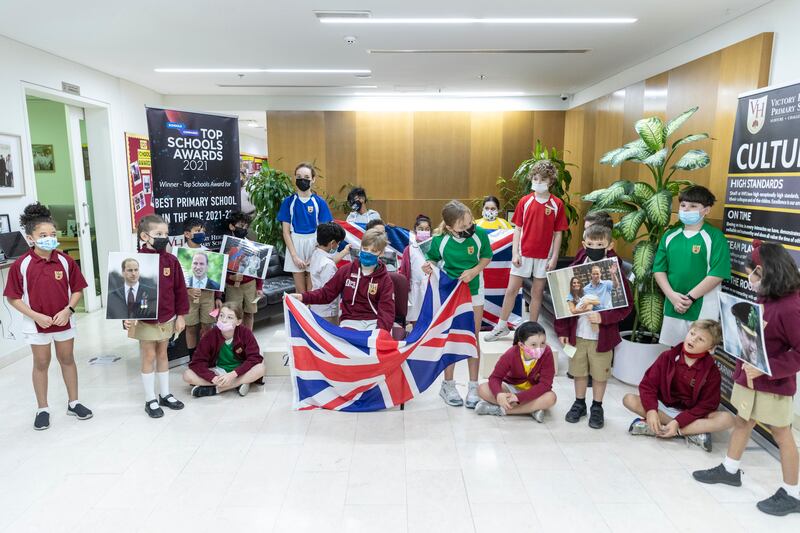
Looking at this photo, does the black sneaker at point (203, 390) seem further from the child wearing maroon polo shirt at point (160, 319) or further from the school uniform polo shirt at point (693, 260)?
the school uniform polo shirt at point (693, 260)

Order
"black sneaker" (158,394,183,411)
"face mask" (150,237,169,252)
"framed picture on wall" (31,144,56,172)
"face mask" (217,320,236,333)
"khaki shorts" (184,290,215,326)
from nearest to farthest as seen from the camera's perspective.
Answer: "face mask" (150,237,169,252)
"black sneaker" (158,394,183,411)
"face mask" (217,320,236,333)
"khaki shorts" (184,290,215,326)
"framed picture on wall" (31,144,56,172)

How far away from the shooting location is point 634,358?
4328 millimetres

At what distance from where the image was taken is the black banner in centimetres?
321

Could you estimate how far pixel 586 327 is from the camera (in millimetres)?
3643

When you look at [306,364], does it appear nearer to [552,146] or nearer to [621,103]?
[621,103]

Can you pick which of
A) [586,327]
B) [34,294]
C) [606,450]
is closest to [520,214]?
[586,327]

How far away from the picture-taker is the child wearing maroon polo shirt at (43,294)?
3418mm

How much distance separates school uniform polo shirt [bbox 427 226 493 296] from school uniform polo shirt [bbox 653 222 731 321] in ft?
4.18

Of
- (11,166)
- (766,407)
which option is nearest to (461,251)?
(766,407)

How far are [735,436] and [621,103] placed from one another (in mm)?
5063

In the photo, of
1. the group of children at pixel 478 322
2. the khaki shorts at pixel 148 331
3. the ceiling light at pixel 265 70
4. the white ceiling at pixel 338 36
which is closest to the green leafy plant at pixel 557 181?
the white ceiling at pixel 338 36

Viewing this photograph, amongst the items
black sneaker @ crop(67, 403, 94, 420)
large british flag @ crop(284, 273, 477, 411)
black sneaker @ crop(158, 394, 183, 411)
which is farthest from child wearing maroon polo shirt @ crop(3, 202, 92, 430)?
large british flag @ crop(284, 273, 477, 411)

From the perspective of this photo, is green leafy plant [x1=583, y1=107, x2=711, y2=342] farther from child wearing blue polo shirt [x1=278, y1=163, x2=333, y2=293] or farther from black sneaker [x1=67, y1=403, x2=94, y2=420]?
black sneaker [x1=67, y1=403, x2=94, y2=420]

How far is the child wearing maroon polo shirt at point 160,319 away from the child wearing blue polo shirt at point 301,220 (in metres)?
1.26
